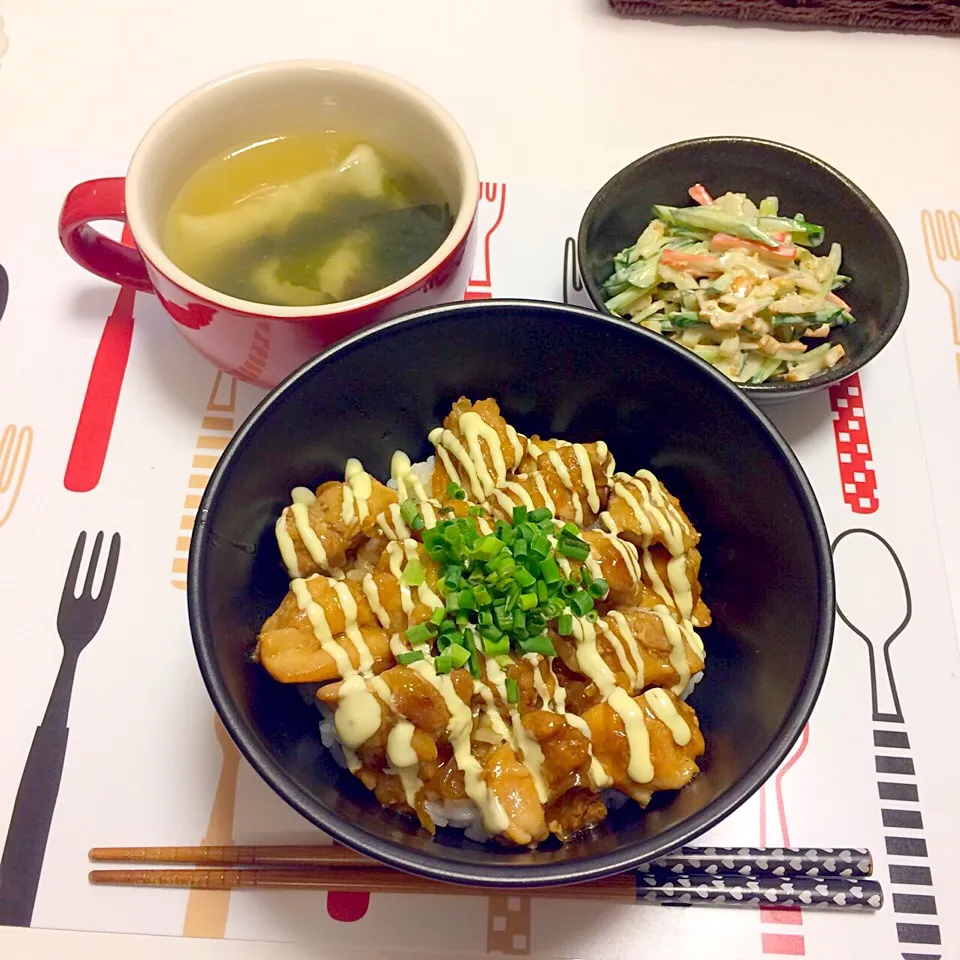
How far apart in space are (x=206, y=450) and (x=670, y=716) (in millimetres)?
950

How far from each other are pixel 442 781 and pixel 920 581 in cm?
92

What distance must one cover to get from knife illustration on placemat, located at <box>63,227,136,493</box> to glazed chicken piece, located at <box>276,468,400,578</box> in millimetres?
458

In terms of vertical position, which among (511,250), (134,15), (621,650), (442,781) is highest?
(134,15)

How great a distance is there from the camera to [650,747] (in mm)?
1038

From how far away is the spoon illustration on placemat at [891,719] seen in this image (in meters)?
1.18

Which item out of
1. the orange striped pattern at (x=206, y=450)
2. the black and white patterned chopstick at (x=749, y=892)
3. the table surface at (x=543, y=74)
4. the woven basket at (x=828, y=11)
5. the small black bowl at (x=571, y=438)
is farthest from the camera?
the woven basket at (x=828, y=11)

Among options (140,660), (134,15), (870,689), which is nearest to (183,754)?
(140,660)

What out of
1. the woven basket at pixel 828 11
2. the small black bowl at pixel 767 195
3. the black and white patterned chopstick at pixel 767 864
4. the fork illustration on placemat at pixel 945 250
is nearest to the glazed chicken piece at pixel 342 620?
the black and white patterned chopstick at pixel 767 864

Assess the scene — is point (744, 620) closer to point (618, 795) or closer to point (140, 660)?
point (618, 795)

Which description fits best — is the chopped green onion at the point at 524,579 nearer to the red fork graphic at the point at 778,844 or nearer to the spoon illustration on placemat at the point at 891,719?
the red fork graphic at the point at 778,844

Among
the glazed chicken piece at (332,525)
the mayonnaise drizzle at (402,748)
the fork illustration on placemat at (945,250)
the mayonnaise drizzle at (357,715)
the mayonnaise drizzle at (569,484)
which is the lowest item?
the mayonnaise drizzle at (402,748)

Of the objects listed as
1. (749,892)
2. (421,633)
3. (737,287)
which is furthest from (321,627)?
(737,287)

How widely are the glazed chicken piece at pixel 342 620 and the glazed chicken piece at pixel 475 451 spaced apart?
0.17m

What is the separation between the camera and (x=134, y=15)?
213 cm
